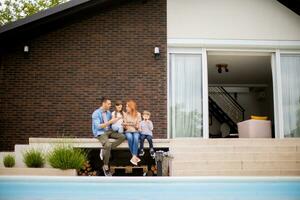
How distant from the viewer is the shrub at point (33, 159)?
26.1ft

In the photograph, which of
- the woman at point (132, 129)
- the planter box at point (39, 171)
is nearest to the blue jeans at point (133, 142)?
the woman at point (132, 129)

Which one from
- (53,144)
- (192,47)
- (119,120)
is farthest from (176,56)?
(53,144)

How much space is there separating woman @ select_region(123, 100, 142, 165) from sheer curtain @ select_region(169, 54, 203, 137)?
1783 millimetres

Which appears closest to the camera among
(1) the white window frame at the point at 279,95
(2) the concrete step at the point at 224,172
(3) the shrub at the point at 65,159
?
(3) the shrub at the point at 65,159

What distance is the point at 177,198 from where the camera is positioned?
425cm

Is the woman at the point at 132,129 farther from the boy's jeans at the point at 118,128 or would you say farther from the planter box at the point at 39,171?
the planter box at the point at 39,171

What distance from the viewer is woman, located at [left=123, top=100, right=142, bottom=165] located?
821 centimetres

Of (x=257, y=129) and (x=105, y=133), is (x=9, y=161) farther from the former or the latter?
(x=257, y=129)

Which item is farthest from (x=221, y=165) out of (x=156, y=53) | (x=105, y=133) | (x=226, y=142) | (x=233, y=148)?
(x=156, y=53)

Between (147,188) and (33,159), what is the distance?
397cm

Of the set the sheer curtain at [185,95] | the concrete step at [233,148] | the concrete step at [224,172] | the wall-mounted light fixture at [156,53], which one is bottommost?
the concrete step at [224,172]

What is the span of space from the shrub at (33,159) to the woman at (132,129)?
5.42 ft

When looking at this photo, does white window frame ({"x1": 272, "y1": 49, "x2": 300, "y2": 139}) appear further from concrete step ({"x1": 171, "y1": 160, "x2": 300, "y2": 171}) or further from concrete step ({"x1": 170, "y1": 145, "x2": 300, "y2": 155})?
concrete step ({"x1": 171, "y1": 160, "x2": 300, "y2": 171})

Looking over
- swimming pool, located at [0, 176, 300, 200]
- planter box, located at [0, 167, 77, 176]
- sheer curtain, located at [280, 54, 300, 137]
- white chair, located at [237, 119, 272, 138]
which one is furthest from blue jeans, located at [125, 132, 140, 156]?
sheer curtain, located at [280, 54, 300, 137]
